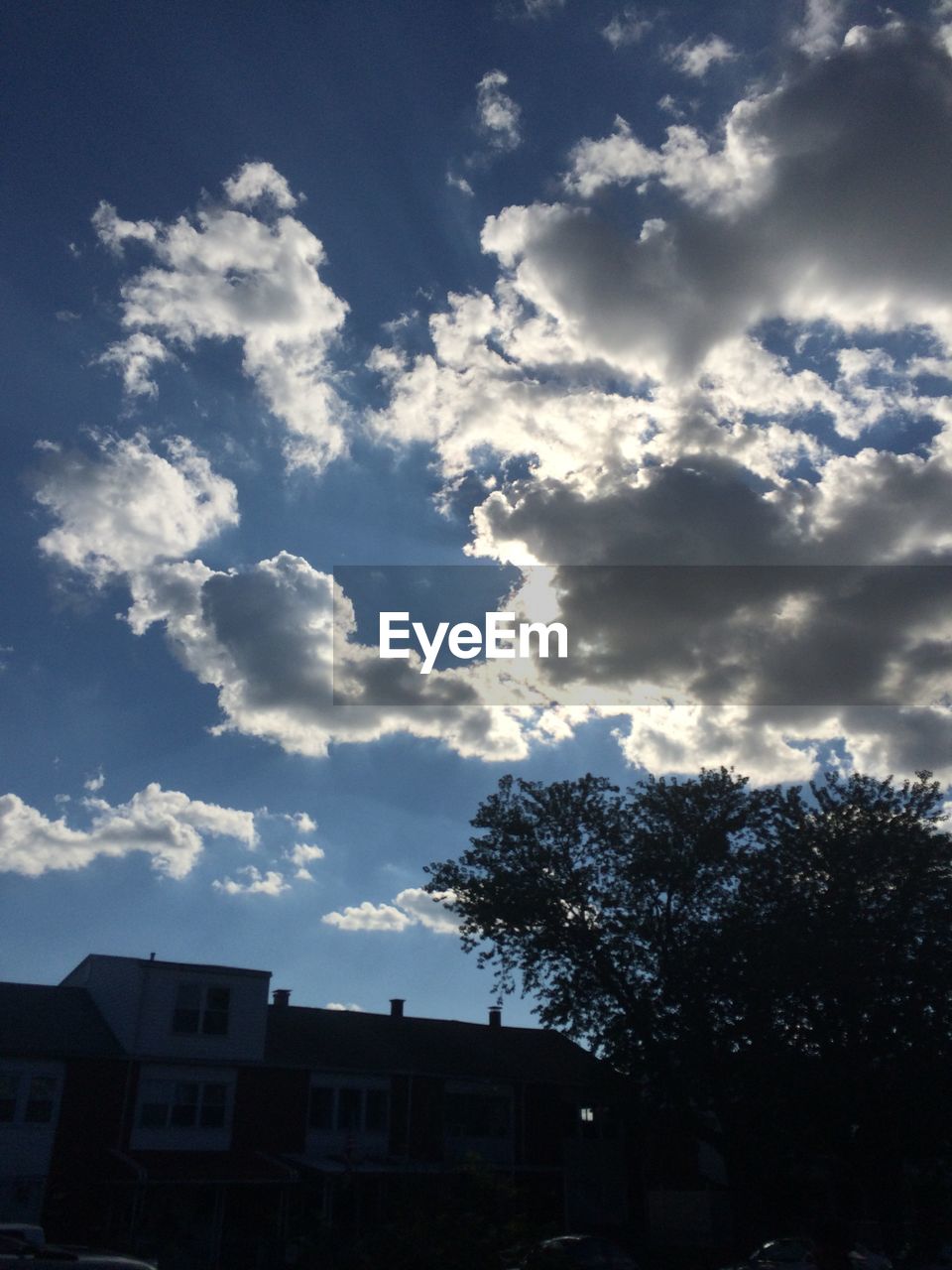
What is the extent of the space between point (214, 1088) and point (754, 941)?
62.6 feet

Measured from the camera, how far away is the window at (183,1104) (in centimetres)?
3456

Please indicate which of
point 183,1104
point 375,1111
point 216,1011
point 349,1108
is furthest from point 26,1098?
point 375,1111

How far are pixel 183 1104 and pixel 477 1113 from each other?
12420mm

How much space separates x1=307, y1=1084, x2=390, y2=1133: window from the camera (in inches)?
1511

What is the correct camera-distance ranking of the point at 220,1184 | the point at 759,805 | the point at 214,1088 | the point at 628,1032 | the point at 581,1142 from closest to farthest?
the point at 220,1184 < the point at 214,1088 < the point at 628,1032 < the point at 759,805 < the point at 581,1142

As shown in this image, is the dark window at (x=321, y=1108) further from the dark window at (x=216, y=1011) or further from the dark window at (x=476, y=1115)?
the dark window at (x=476, y=1115)

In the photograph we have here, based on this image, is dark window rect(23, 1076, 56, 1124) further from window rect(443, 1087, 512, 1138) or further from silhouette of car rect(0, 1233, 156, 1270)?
silhouette of car rect(0, 1233, 156, 1270)

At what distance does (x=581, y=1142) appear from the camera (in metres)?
44.4

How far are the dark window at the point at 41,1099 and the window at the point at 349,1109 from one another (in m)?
9.20

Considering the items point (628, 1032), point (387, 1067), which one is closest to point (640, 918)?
point (628, 1032)

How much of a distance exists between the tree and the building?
4.35 m

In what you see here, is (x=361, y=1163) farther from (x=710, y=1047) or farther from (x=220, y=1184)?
(x=710, y=1047)

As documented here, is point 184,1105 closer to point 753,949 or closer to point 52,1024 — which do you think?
point 52,1024

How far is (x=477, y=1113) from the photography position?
42312 mm
